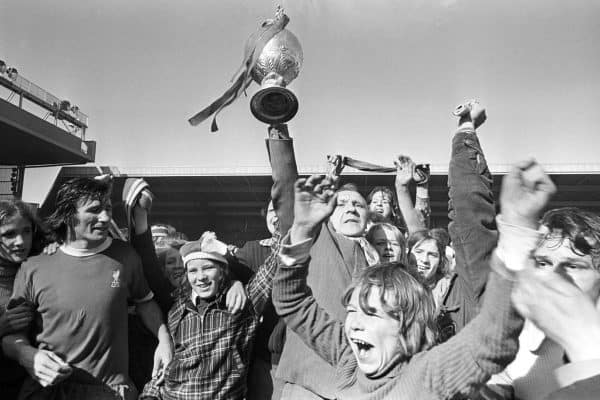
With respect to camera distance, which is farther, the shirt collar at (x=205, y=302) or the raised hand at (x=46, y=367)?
the shirt collar at (x=205, y=302)

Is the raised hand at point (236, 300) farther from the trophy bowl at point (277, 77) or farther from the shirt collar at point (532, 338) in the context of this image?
the shirt collar at point (532, 338)

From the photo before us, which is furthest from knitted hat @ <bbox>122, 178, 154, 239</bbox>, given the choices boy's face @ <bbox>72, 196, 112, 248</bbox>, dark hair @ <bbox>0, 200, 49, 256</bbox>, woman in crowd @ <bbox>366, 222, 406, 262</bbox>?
woman in crowd @ <bbox>366, 222, 406, 262</bbox>

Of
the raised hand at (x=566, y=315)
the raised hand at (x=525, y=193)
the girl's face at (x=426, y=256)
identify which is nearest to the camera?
the raised hand at (x=566, y=315)

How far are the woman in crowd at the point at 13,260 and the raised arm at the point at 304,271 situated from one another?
150 cm

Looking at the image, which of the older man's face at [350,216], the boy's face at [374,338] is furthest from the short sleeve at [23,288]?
the boy's face at [374,338]

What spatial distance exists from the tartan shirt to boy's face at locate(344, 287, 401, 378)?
1111 mm

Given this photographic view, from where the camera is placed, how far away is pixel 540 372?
2133mm

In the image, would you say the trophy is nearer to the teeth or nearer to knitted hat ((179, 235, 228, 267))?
knitted hat ((179, 235, 228, 267))

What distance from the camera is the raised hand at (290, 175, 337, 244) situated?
2154mm

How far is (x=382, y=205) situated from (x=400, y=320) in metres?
2.54

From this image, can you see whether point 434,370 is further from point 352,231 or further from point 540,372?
point 352,231

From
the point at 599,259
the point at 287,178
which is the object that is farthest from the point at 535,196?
the point at 287,178

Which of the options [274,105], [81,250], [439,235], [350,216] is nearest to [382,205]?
[439,235]

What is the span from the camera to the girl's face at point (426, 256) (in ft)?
12.4
